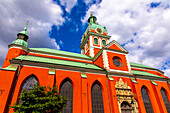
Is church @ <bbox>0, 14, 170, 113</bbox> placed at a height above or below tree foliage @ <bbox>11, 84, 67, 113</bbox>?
above

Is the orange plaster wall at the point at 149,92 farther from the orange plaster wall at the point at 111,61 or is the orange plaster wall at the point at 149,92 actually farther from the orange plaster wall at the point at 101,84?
the orange plaster wall at the point at 101,84

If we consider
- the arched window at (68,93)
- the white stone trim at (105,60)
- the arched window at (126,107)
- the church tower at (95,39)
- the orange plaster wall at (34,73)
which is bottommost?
the arched window at (126,107)

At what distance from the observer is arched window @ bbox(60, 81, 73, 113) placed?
15694mm

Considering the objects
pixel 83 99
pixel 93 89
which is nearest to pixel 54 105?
pixel 83 99

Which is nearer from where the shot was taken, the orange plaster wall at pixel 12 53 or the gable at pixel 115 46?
the orange plaster wall at pixel 12 53

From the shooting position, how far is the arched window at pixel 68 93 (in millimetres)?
15694

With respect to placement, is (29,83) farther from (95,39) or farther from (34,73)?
(95,39)

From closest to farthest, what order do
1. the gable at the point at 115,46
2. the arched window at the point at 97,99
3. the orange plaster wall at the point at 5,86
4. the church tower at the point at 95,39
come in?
the orange plaster wall at the point at 5,86 → the arched window at the point at 97,99 → the gable at the point at 115,46 → the church tower at the point at 95,39

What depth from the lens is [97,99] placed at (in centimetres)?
1773

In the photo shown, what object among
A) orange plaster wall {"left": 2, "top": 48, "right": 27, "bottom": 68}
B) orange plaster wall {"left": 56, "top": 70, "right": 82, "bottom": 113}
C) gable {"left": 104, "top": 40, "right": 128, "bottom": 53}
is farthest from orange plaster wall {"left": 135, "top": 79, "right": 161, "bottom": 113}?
orange plaster wall {"left": 2, "top": 48, "right": 27, "bottom": 68}

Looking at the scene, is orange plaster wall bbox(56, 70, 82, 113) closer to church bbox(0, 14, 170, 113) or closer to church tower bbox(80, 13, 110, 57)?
church bbox(0, 14, 170, 113)

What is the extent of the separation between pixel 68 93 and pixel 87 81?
3867 mm

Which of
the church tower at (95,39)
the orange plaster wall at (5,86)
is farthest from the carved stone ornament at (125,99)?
the orange plaster wall at (5,86)

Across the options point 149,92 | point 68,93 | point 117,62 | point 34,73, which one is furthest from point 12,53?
point 149,92
